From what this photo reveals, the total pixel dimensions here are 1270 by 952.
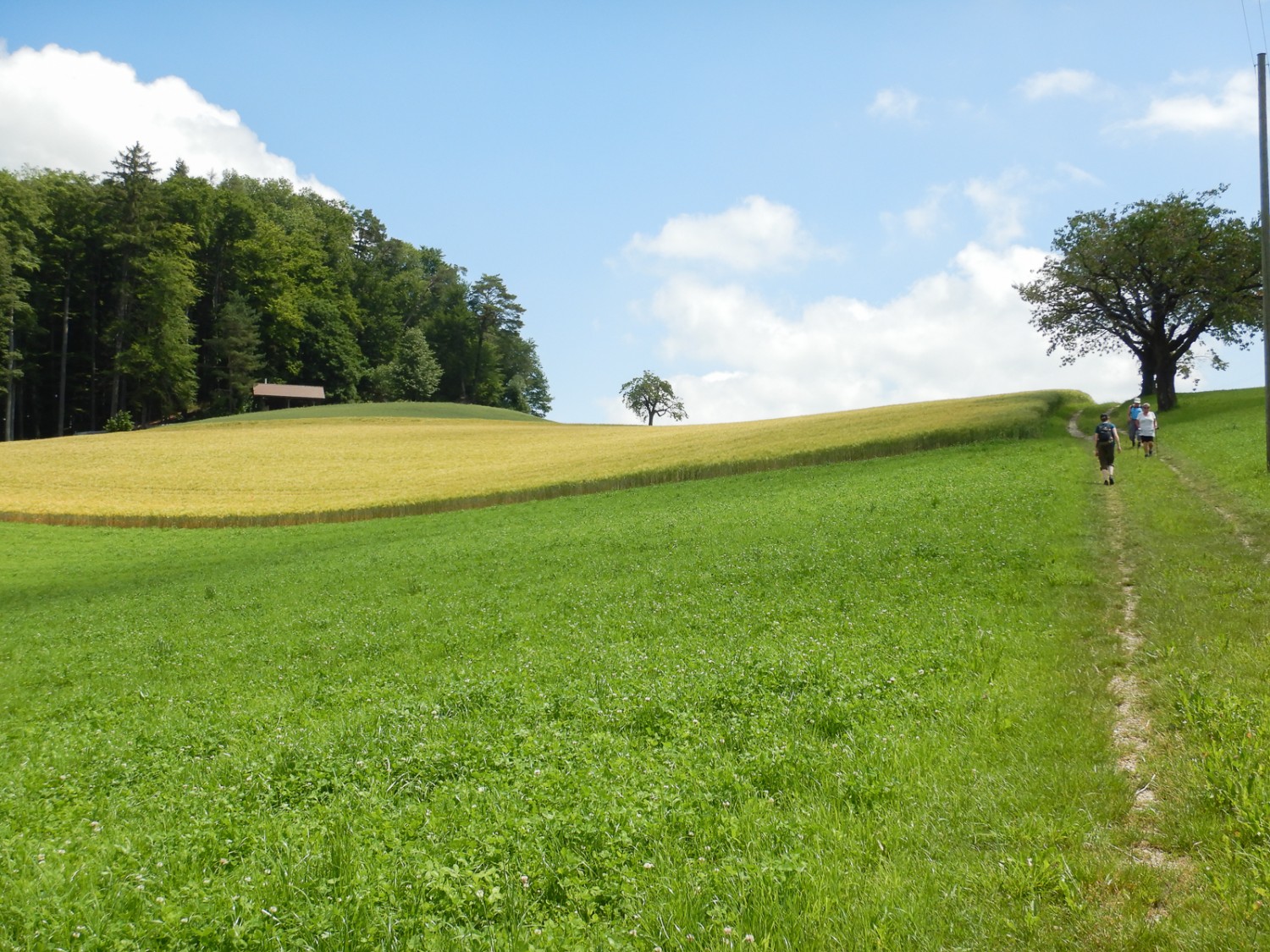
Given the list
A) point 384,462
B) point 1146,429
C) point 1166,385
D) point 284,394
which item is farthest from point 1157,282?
point 284,394

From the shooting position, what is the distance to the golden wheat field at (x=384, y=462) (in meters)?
43.2

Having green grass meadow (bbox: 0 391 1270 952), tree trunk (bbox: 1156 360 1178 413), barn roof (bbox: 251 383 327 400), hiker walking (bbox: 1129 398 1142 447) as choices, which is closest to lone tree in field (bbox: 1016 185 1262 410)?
tree trunk (bbox: 1156 360 1178 413)

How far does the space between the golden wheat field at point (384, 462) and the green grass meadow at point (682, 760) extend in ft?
78.6

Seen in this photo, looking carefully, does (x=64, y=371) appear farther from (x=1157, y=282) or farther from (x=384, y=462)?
(x=1157, y=282)

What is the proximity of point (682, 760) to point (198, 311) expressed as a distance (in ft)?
423

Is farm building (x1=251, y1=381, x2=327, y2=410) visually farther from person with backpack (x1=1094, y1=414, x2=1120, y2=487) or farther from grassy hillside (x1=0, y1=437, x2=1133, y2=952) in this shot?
person with backpack (x1=1094, y1=414, x2=1120, y2=487)

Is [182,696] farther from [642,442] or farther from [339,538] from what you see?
[642,442]

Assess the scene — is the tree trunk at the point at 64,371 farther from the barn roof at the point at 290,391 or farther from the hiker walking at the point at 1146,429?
the hiker walking at the point at 1146,429

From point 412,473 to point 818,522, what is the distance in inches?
1508

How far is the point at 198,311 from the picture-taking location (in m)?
117

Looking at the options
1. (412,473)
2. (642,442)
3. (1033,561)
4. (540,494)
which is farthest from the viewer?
(642,442)

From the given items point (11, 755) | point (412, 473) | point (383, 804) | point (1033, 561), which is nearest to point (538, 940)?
point (383, 804)

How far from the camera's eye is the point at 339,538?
3534cm

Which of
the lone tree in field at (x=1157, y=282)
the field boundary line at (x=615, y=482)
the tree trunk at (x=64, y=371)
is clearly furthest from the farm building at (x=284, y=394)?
the lone tree in field at (x=1157, y=282)
